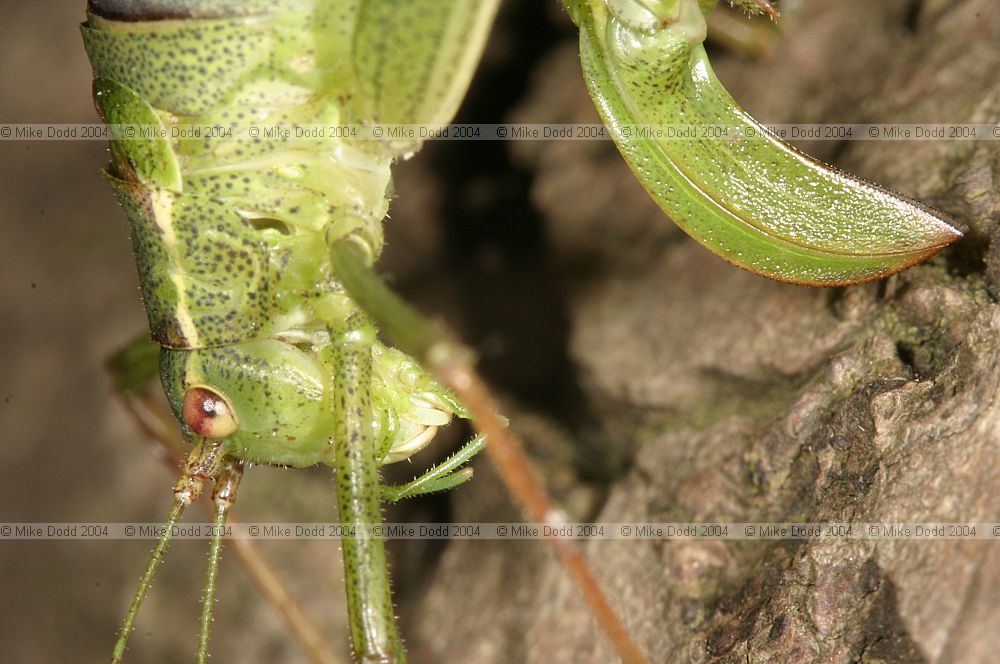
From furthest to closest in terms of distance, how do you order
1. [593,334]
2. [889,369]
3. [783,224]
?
[593,334] < [783,224] < [889,369]

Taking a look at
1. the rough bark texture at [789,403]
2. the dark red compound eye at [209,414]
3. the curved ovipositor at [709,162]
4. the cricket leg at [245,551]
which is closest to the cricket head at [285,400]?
the dark red compound eye at [209,414]

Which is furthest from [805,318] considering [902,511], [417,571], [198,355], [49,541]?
[49,541]

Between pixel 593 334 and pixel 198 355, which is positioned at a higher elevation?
pixel 198 355

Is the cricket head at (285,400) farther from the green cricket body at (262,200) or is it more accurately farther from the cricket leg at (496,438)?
the cricket leg at (496,438)

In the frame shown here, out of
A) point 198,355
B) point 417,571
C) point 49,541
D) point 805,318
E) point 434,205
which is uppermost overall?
point 805,318

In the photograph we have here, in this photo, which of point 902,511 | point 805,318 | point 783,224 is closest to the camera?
point 902,511

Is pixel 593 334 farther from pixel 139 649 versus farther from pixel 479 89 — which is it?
pixel 139 649
